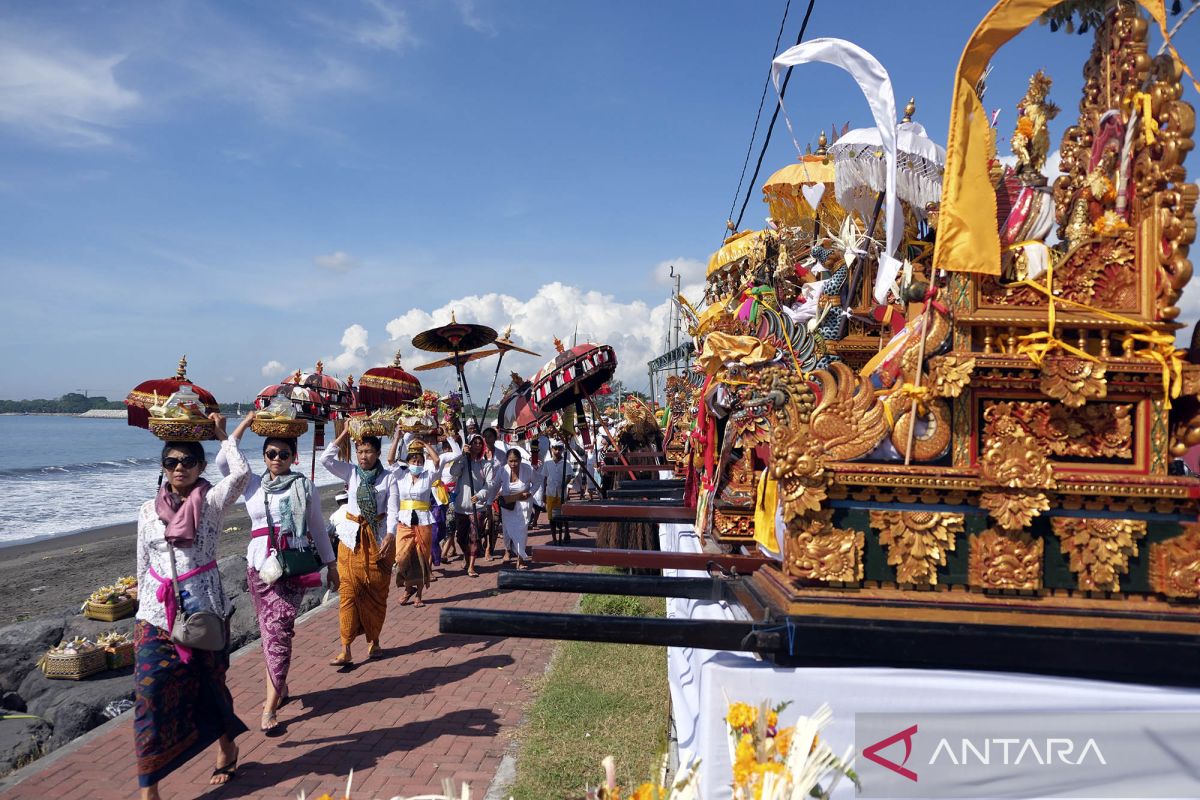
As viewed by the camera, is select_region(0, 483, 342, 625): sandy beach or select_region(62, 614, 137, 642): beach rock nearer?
select_region(62, 614, 137, 642): beach rock

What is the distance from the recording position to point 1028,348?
7.80 ft

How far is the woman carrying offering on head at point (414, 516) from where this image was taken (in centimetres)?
809

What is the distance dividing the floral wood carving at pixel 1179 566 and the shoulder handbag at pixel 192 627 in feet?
14.1

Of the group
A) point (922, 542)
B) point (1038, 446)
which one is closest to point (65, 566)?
point (922, 542)

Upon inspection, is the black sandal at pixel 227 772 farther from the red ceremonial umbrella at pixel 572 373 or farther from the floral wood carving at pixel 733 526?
the red ceremonial umbrella at pixel 572 373

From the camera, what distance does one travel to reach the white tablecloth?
2236 mm

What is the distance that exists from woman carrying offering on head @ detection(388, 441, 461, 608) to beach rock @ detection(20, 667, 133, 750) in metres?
2.75

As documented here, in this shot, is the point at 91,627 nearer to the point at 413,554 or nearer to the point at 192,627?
the point at 413,554

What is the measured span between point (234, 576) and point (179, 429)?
808cm

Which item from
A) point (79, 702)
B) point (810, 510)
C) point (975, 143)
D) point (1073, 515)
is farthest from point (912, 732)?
point (79, 702)

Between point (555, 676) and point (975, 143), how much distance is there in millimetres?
4993

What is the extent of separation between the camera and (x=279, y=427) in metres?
4.93

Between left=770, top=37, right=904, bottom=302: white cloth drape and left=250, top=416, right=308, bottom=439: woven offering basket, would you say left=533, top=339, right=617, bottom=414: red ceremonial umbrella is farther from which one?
left=770, top=37, right=904, bottom=302: white cloth drape

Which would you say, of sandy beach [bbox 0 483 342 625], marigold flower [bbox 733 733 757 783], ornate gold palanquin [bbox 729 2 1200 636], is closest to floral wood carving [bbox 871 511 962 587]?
ornate gold palanquin [bbox 729 2 1200 636]
